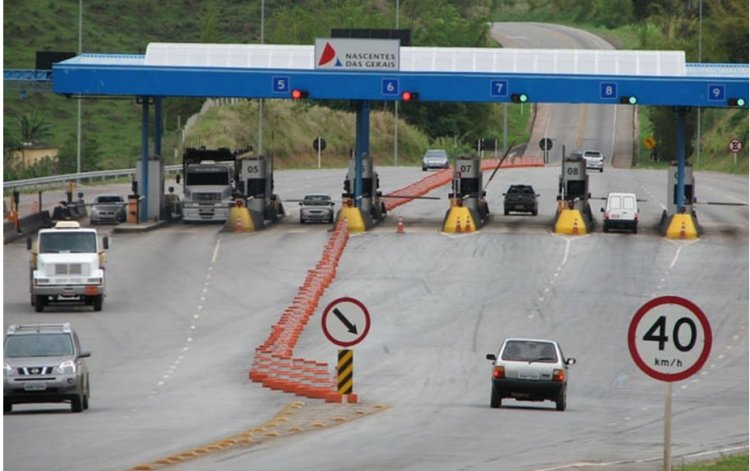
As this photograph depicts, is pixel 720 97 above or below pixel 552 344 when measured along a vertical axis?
above

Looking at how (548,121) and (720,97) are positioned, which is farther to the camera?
(548,121)

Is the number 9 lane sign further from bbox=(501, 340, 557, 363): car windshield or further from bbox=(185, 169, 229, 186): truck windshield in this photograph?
bbox=(185, 169, 229, 186): truck windshield

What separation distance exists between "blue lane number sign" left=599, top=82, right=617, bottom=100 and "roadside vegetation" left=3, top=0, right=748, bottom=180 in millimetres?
46710

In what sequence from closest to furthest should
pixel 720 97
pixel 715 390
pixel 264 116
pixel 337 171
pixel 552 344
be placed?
pixel 552 344 → pixel 715 390 → pixel 720 97 → pixel 337 171 → pixel 264 116

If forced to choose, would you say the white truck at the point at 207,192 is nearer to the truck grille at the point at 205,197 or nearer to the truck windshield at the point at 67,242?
the truck grille at the point at 205,197

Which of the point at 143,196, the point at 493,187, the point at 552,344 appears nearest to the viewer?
the point at 552,344

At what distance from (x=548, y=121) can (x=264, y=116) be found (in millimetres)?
37823

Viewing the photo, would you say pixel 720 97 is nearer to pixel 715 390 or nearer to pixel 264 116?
pixel 715 390

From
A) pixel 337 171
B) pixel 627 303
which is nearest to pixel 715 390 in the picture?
pixel 627 303

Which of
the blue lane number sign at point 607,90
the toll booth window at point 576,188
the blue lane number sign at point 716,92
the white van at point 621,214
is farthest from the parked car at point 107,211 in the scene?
the blue lane number sign at point 716,92

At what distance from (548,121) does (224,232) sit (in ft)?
299

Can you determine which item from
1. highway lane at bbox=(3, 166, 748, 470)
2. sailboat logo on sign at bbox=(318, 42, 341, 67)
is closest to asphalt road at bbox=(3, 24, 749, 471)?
highway lane at bbox=(3, 166, 748, 470)

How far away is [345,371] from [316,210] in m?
37.1

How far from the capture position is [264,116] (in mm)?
124438
